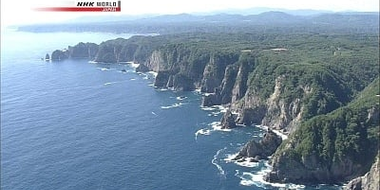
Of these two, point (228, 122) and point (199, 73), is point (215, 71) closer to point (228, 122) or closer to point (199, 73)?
point (199, 73)

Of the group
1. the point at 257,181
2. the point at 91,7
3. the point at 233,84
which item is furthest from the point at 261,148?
the point at 91,7

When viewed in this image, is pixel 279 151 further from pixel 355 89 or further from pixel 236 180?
pixel 355 89

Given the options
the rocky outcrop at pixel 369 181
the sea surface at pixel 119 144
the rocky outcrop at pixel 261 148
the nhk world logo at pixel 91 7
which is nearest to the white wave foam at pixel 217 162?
the sea surface at pixel 119 144

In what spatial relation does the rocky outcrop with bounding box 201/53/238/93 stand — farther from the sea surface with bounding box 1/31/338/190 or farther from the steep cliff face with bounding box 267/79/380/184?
the steep cliff face with bounding box 267/79/380/184

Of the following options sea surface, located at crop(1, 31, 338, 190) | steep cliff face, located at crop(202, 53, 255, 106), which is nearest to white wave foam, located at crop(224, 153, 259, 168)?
sea surface, located at crop(1, 31, 338, 190)

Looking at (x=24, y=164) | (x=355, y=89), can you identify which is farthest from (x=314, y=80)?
(x=24, y=164)

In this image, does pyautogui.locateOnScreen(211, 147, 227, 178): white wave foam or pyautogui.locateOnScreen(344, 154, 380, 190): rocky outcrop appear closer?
pyautogui.locateOnScreen(344, 154, 380, 190): rocky outcrop
